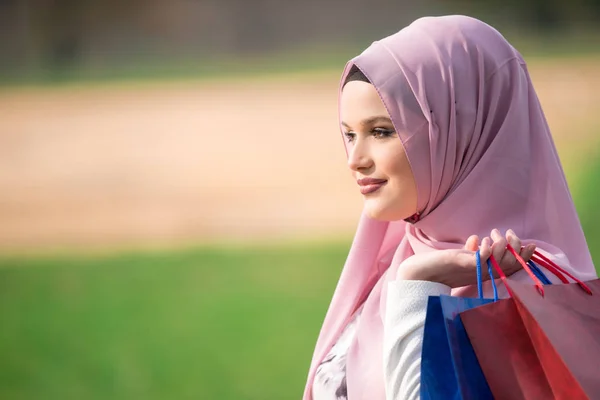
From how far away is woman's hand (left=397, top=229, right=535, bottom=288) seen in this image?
83 cm

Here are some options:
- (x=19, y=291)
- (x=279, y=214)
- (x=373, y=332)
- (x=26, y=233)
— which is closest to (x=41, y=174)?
(x=26, y=233)

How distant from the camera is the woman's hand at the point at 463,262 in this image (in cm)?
83

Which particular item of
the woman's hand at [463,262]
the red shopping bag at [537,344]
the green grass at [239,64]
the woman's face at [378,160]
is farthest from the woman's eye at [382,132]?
the green grass at [239,64]

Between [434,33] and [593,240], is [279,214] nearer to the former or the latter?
[593,240]

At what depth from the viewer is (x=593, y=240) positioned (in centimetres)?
317

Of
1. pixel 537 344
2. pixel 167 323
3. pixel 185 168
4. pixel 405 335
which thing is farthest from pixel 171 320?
pixel 537 344

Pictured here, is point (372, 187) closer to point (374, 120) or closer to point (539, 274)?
point (374, 120)

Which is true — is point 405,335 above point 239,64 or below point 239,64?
above

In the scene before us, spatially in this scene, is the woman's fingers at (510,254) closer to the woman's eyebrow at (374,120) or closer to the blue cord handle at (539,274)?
the blue cord handle at (539,274)

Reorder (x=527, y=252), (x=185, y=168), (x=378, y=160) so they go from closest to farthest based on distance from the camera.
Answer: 1. (x=527, y=252)
2. (x=378, y=160)
3. (x=185, y=168)

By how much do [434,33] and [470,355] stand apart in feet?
1.33

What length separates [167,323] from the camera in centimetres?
323

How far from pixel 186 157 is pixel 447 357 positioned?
3.08 metres

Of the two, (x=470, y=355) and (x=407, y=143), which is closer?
(x=470, y=355)
